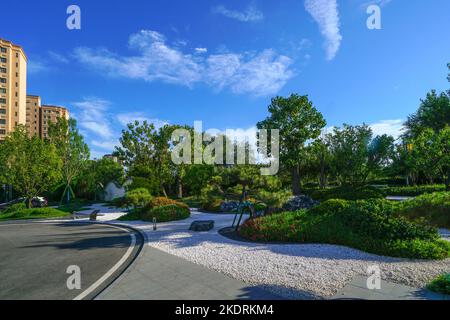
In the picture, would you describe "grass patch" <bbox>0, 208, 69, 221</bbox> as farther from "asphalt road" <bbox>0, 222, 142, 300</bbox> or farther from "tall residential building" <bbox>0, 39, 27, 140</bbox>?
"tall residential building" <bbox>0, 39, 27, 140</bbox>

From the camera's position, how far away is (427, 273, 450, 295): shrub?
18.2 feet

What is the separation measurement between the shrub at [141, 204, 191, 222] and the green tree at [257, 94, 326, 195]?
1679 cm

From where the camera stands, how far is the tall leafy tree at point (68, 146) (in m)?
38.4

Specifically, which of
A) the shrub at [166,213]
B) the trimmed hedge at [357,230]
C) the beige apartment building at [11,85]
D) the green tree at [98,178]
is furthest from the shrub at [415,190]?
the beige apartment building at [11,85]

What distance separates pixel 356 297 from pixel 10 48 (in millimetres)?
106518

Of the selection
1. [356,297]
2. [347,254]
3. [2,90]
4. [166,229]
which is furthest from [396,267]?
[2,90]

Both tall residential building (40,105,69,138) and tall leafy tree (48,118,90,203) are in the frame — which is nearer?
tall leafy tree (48,118,90,203)

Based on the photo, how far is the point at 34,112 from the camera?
103750mm

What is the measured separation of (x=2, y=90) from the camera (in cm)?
7250

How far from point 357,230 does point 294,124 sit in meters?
22.9

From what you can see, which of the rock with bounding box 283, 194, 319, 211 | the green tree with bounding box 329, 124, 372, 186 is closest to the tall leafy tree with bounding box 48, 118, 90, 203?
the rock with bounding box 283, 194, 319, 211

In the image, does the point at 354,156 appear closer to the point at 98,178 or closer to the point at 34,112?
the point at 98,178

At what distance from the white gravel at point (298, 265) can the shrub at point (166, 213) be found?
767 centimetres
